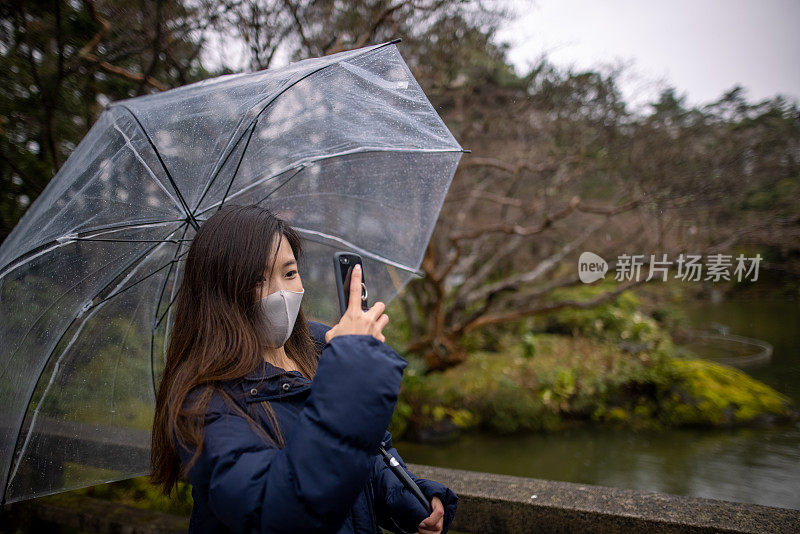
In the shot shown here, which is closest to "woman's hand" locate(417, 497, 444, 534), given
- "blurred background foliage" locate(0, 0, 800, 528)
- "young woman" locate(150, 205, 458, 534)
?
"young woman" locate(150, 205, 458, 534)

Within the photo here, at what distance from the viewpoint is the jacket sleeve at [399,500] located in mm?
1369

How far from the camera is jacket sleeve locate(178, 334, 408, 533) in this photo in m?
0.92

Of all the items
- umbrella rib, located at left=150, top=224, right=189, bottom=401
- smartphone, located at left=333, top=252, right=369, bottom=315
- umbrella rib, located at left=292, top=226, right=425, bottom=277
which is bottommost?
umbrella rib, located at left=150, top=224, right=189, bottom=401

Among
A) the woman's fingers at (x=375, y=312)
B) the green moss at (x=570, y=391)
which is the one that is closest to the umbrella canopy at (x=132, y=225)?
the woman's fingers at (x=375, y=312)

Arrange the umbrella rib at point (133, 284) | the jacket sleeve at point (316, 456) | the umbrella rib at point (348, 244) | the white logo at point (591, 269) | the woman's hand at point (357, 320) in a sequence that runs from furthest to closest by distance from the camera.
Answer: the white logo at point (591, 269) < the umbrella rib at point (348, 244) < the umbrella rib at point (133, 284) < the woman's hand at point (357, 320) < the jacket sleeve at point (316, 456)

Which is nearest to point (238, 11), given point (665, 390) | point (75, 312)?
point (75, 312)

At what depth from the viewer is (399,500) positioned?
4.49 ft

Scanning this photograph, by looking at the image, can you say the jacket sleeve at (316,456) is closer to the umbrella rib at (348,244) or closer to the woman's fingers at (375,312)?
the woman's fingers at (375,312)

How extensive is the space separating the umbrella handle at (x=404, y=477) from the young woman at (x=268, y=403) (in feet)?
0.10

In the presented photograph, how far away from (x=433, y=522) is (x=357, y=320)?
2.28ft

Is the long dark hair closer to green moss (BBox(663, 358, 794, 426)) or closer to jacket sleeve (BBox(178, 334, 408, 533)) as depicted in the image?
jacket sleeve (BBox(178, 334, 408, 533))

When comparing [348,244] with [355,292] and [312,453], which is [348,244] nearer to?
[355,292]

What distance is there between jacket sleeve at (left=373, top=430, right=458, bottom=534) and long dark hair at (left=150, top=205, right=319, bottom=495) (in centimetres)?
43

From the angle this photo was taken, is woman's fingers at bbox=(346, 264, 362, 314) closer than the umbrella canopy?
Yes
